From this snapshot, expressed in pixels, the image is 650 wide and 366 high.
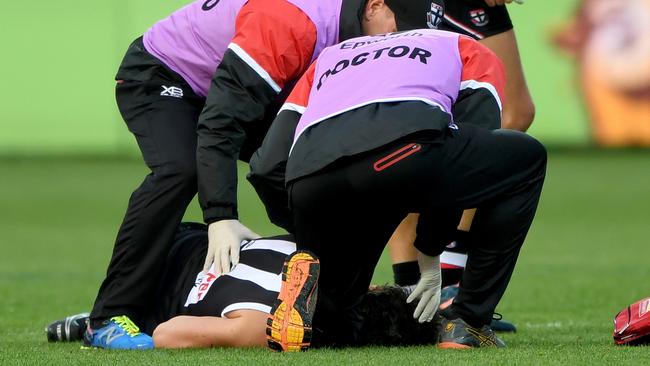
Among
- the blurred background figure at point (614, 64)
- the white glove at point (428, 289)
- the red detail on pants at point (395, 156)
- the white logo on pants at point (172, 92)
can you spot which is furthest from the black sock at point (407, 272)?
the blurred background figure at point (614, 64)

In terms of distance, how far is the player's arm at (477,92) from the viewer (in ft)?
15.8

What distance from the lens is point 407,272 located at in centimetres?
600

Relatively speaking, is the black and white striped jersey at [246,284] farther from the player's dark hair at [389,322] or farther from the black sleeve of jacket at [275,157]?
the player's dark hair at [389,322]

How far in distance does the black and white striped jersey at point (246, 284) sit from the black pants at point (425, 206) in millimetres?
228

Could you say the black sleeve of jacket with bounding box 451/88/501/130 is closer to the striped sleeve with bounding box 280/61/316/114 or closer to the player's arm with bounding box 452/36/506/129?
the player's arm with bounding box 452/36/506/129

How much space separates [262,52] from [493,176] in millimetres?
1020

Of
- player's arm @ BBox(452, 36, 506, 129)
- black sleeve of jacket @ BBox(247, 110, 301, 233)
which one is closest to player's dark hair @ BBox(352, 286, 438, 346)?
black sleeve of jacket @ BBox(247, 110, 301, 233)

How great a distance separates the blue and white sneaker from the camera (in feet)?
16.1

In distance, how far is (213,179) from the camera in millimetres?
4828

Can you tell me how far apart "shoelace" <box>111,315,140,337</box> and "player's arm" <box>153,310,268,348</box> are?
0.24 metres

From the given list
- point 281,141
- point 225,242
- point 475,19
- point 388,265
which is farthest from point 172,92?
point 388,265

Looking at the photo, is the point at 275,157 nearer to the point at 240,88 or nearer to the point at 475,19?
the point at 240,88

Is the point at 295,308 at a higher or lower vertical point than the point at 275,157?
lower

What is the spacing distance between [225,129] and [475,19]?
242 cm
